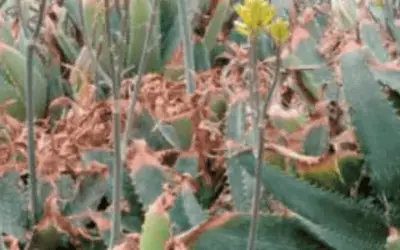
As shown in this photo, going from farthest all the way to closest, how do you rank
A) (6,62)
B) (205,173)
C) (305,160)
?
(6,62), (205,173), (305,160)

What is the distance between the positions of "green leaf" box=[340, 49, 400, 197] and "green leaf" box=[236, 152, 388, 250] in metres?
0.04

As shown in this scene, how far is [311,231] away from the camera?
1107mm

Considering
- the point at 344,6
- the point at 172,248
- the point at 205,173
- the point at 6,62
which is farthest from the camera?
the point at 344,6

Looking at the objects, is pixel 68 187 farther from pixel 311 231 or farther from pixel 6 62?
pixel 6 62

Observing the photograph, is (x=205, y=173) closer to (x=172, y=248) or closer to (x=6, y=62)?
(x=172, y=248)

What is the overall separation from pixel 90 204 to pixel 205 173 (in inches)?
8.2

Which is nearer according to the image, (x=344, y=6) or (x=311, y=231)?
(x=311, y=231)

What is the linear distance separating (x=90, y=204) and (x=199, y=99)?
14.0 inches

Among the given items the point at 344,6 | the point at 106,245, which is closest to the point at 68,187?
the point at 106,245

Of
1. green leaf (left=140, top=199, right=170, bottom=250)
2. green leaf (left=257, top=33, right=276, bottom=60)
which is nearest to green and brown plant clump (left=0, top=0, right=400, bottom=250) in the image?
green leaf (left=140, top=199, right=170, bottom=250)

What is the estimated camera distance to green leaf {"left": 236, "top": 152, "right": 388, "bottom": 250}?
1104 millimetres

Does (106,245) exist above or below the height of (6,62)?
below

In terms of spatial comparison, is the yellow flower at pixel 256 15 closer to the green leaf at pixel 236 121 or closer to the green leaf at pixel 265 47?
the green leaf at pixel 236 121

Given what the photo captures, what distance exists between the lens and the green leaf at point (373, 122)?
1.12 meters
